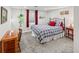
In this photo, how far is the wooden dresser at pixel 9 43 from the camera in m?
1.37

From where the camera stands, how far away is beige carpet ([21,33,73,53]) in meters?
1.48

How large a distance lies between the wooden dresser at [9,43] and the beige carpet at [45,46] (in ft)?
0.42

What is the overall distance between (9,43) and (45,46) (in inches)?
23.6

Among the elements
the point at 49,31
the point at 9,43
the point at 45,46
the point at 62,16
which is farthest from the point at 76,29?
the point at 9,43

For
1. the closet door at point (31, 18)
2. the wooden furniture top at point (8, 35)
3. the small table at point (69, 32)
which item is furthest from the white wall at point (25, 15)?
the small table at point (69, 32)

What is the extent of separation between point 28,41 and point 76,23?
0.83 meters

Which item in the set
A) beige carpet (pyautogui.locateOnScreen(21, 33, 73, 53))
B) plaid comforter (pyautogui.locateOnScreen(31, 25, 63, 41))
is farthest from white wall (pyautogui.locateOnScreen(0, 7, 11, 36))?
plaid comforter (pyautogui.locateOnScreen(31, 25, 63, 41))

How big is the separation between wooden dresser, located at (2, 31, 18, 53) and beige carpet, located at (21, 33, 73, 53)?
127mm

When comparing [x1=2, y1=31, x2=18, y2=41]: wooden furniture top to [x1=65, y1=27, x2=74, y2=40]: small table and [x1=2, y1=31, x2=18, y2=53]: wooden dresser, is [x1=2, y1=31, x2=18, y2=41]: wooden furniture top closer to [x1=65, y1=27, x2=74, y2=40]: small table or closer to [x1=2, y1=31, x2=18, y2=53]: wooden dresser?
[x1=2, y1=31, x2=18, y2=53]: wooden dresser

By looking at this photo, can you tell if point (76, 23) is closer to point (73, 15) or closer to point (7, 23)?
point (73, 15)

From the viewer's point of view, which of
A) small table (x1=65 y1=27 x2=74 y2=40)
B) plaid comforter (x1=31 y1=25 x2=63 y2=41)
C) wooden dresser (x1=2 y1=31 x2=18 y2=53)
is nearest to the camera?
wooden dresser (x1=2 y1=31 x2=18 y2=53)

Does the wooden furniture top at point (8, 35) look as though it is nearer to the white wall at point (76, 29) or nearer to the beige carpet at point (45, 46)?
the beige carpet at point (45, 46)

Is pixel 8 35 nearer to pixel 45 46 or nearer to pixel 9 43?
pixel 9 43
